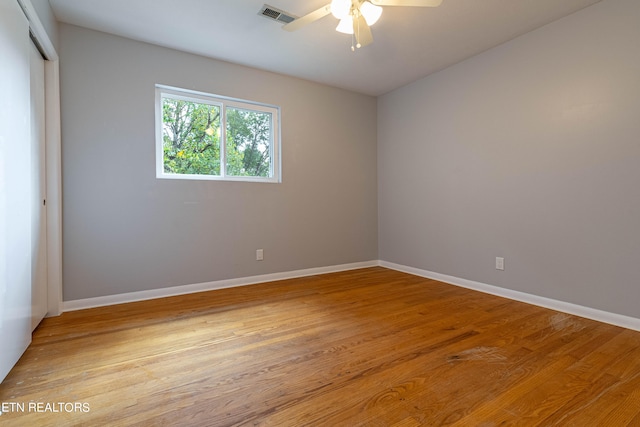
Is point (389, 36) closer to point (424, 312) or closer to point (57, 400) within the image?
point (424, 312)

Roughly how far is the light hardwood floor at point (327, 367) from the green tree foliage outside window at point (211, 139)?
150cm

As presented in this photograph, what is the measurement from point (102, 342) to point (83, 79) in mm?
2240

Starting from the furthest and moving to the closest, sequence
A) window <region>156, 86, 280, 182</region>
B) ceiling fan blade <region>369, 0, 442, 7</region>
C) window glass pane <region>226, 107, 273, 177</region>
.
A: window glass pane <region>226, 107, 273, 177</region> → window <region>156, 86, 280, 182</region> → ceiling fan blade <region>369, 0, 442, 7</region>

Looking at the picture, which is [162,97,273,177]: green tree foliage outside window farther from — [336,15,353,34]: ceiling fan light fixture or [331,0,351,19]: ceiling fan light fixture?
[331,0,351,19]: ceiling fan light fixture

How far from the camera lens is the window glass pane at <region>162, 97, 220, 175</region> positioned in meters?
3.14

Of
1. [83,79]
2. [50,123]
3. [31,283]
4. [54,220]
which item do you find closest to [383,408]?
[31,283]

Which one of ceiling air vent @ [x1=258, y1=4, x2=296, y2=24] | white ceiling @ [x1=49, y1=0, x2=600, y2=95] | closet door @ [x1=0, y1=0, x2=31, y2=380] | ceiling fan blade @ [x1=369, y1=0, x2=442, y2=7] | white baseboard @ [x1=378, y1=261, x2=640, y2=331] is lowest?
white baseboard @ [x1=378, y1=261, x2=640, y2=331]

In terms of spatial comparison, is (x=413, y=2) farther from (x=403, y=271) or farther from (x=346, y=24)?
(x=403, y=271)

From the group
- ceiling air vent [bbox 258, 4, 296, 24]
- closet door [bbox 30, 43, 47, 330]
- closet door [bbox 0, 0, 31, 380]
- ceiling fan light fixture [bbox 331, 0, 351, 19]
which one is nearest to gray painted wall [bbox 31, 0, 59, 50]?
closet door [bbox 30, 43, 47, 330]

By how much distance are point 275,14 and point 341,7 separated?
2.48ft

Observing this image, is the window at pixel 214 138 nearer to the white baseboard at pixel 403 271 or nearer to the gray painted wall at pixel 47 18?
the gray painted wall at pixel 47 18

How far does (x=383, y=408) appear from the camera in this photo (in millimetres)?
1360

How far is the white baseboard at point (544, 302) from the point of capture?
90.3 inches

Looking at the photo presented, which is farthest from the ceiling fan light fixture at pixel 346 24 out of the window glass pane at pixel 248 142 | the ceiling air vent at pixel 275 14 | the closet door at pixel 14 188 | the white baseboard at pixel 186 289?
the white baseboard at pixel 186 289
